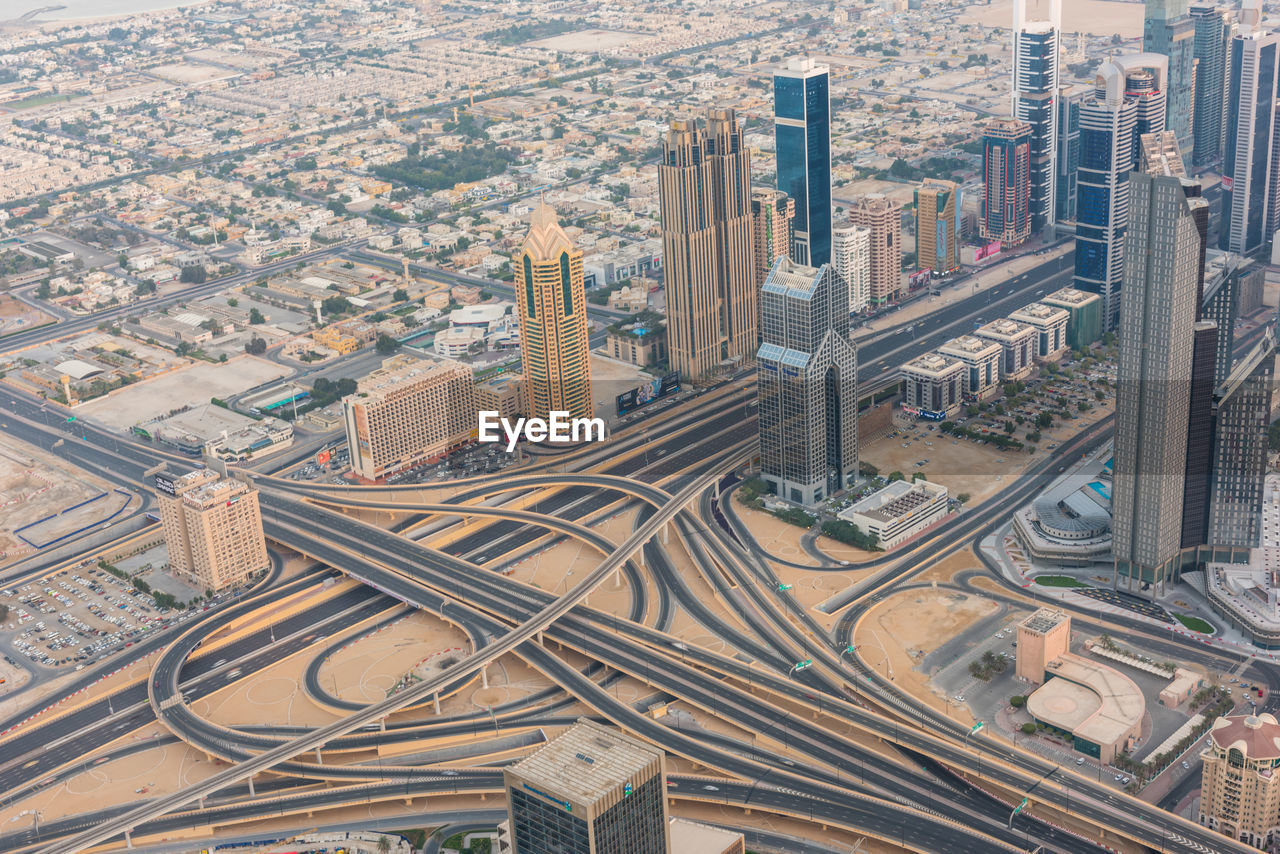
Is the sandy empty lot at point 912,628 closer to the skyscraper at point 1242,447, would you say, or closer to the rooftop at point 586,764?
the skyscraper at point 1242,447

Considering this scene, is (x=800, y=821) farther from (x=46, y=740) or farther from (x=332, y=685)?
(x=46, y=740)

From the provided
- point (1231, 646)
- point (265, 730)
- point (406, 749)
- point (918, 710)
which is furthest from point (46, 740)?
point (1231, 646)

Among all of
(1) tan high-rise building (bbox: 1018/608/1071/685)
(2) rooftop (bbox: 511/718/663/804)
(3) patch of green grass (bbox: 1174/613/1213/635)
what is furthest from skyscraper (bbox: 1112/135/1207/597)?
(2) rooftop (bbox: 511/718/663/804)

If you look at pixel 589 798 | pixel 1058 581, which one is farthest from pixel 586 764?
pixel 1058 581

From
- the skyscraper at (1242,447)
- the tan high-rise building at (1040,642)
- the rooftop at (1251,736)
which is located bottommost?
the tan high-rise building at (1040,642)

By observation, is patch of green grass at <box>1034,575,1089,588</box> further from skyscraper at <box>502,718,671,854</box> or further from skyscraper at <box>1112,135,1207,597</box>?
skyscraper at <box>502,718,671,854</box>

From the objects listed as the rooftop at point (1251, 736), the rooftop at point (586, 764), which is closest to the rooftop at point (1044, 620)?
the rooftop at point (1251, 736)
